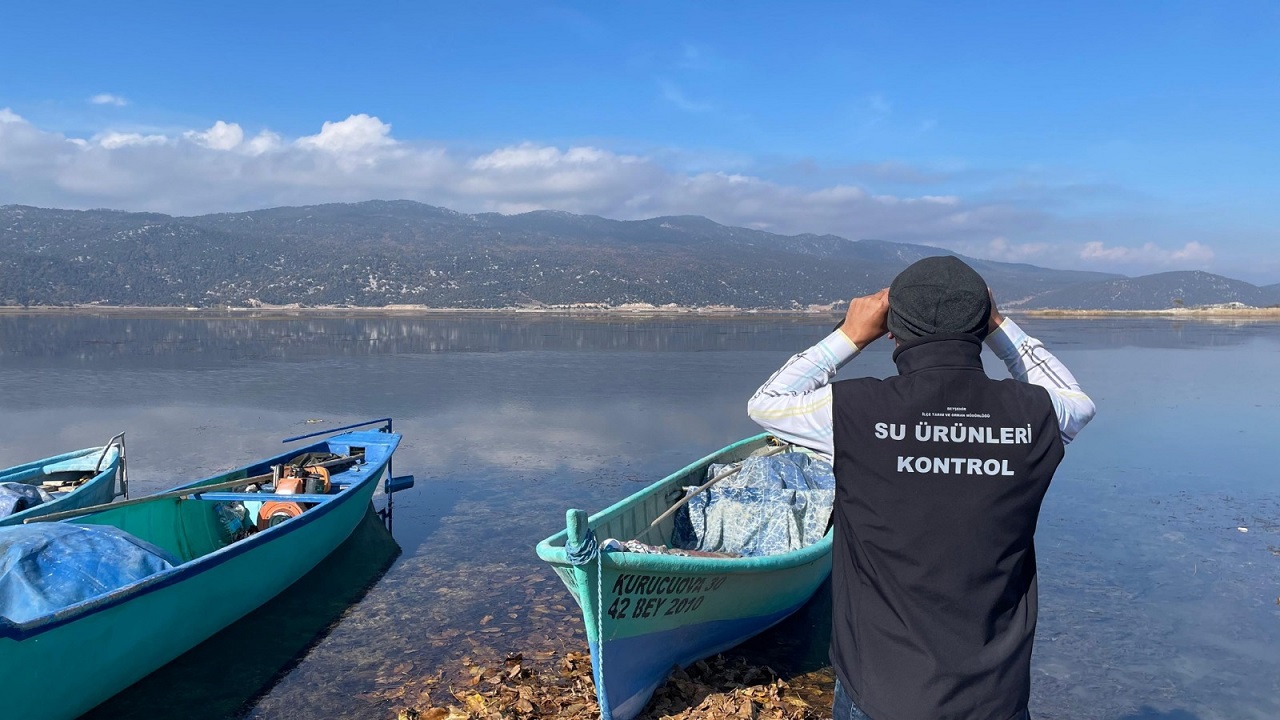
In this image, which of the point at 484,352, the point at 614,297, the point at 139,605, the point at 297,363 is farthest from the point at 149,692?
the point at 614,297

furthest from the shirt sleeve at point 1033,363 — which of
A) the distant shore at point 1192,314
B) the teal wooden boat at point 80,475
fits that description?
the distant shore at point 1192,314

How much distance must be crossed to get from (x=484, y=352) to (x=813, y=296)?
144573mm

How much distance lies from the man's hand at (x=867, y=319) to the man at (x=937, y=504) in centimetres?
6

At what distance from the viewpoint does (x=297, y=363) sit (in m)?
35.5

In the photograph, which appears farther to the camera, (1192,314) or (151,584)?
(1192,314)

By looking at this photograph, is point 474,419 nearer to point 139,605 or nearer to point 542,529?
point 542,529

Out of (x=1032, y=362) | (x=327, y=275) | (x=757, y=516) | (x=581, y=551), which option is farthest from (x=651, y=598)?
(x=327, y=275)

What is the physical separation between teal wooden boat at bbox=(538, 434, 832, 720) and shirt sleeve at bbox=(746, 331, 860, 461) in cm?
271

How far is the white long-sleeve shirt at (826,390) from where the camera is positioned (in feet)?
7.57

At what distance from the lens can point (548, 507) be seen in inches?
495

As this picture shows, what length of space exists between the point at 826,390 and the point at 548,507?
1069 cm

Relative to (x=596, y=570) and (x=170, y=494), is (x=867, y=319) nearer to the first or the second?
(x=596, y=570)

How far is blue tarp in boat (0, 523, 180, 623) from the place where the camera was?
19.7 ft

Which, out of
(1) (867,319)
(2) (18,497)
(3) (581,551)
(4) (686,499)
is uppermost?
(1) (867,319)
